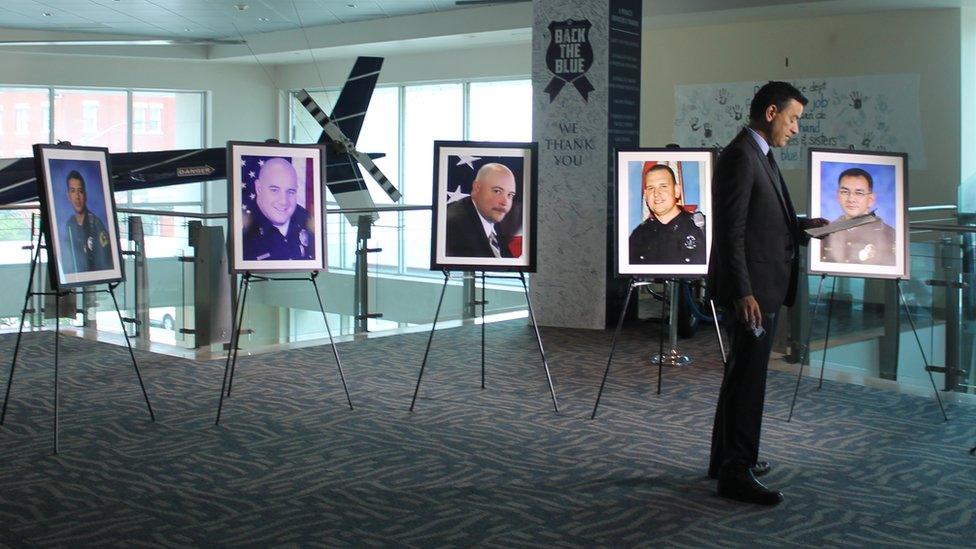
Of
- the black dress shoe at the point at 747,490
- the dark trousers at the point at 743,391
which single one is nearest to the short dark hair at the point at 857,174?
the dark trousers at the point at 743,391

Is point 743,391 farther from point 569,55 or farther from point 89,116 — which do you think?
point 89,116

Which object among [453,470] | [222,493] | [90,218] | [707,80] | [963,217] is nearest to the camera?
[222,493]

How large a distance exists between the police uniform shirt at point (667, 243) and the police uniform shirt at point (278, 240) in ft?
5.63

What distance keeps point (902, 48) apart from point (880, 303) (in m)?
4.56

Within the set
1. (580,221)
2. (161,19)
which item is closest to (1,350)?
(580,221)

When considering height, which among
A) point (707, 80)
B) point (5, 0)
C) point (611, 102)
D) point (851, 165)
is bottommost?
point (851, 165)

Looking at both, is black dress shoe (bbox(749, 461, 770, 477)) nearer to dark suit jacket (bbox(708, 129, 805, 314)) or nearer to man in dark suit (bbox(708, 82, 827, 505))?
man in dark suit (bbox(708, 82, 827, 505))

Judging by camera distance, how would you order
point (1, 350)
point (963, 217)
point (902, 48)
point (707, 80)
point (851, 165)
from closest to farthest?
point (851, 165) < point (1, 350) < point (963, 217) < point (902, 48) < point (707, 80)

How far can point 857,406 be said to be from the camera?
5.35m

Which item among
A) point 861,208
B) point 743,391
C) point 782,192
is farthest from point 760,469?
point 861,208

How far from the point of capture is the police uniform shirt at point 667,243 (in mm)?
5309

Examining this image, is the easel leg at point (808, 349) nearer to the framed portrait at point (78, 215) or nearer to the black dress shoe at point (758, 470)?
the black dress shoe at point (758, 470)

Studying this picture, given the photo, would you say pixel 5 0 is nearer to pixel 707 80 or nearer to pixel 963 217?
pixel 707 80

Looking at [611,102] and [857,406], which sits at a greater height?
[611,102]
